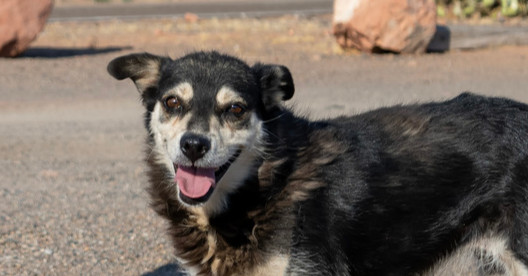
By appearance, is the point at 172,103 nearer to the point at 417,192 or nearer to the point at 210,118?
the point at 210,118

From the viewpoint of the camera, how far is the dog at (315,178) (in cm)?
467

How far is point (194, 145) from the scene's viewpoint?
14.7 feet

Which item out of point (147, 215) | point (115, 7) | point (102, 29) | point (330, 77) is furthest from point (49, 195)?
point (115, 7)

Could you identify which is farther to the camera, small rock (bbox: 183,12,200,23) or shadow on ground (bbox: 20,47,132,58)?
small rock (bbox: 183,12,200,23)

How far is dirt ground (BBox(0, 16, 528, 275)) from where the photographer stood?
22.7ft

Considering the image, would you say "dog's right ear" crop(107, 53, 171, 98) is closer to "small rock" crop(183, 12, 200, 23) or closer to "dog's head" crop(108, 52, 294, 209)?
"dog's head" crop(108, 52, 294, 209)

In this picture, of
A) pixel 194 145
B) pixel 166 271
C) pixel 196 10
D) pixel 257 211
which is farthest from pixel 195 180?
pixel 196 10

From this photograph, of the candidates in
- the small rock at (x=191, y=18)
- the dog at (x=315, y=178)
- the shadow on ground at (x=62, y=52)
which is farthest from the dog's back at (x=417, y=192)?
the small rock at (x=191, y=18)

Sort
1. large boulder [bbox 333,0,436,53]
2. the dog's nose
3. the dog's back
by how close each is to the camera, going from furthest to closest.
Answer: large boulder [bbox 333,0,436,53] < the dog's back < the dog's nose

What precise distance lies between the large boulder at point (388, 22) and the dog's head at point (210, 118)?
1110cm

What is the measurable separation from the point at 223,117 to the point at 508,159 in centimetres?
154

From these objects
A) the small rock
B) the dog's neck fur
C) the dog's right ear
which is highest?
the dog's right ear

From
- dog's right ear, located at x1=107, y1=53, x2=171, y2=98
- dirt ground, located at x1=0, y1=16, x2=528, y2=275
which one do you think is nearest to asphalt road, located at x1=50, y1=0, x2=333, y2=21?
dirt ground, located at x1=0, y1=16, x2=528, y2=275

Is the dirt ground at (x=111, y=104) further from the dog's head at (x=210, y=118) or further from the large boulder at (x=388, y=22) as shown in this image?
the dog's head at (x=210, y=118)
